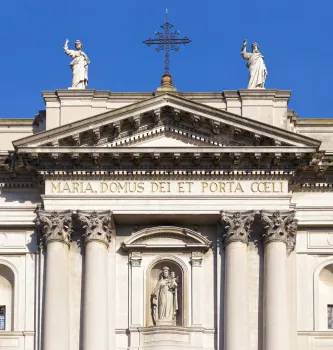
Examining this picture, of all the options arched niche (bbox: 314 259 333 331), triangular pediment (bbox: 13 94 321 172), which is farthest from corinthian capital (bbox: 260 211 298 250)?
arched niche (bbox: 314 259 333 331)

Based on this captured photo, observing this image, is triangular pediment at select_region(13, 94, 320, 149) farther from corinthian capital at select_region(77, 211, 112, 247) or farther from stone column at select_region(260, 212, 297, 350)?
stone column at select_region(260, 212, 297, 350)

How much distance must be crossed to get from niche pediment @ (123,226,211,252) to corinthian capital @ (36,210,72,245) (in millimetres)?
1945

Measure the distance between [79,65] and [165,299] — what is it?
8617 mm

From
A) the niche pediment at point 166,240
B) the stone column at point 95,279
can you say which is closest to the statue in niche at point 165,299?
the niche pediment at point 166,240

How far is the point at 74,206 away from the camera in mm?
53531

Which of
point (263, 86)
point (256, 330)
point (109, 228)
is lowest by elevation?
point (256, 330)

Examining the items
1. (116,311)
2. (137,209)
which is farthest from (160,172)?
(116,311)

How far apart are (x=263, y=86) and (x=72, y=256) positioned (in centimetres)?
859

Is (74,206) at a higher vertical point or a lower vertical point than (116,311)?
higher

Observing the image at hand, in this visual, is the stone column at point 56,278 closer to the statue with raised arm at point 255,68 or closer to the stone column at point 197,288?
the stone column at point 197,288

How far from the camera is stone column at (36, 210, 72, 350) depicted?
51969mm

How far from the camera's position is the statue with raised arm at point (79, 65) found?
5600cm

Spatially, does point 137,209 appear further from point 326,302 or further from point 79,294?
point 326,302

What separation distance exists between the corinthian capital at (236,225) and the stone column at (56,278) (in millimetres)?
4933
